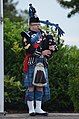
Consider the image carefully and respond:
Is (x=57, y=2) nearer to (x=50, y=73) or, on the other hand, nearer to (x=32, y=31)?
(x=50, y=73)

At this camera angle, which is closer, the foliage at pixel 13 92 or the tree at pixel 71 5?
the foliage at pixel 13 92

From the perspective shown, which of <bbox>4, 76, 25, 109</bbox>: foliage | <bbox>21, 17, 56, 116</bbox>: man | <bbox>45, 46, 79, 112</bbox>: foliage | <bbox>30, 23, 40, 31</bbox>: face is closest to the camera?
<bbox>21, 17, 56, 116</bbox>: man

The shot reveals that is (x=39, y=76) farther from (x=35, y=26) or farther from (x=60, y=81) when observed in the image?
(x=60, y=81)

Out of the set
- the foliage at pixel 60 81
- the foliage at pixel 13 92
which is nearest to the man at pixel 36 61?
the foliage at pixel 13 92

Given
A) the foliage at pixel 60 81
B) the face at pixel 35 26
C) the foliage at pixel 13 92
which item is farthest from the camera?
the foliage at pixel 60 81

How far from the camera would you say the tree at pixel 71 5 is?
2050 cm

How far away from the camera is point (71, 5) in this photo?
20891mm

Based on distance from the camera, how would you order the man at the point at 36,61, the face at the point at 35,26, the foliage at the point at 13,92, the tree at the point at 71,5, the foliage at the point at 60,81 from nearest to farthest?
the man at the point at 36,61, the face at the point at 35,26, the foliage at the point at 13,92, the foliage at the point at 60,81, the tree at the point at 71,5

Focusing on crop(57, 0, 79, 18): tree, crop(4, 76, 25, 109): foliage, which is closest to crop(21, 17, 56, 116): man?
crop(4, 76, 25, 109): foliage

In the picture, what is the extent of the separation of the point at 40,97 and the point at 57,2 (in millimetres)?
11935

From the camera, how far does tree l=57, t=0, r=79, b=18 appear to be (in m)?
20.5

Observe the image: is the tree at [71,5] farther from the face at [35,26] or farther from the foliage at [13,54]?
the face at [35,26]

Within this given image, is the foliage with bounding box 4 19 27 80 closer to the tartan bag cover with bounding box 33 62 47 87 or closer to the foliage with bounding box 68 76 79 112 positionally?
the foliage with bounding box 68 76 79 112

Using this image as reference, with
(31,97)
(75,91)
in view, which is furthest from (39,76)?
(75,91)
